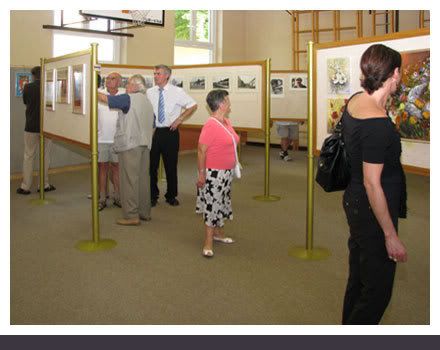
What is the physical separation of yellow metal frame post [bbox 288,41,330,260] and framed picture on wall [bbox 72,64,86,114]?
1.95 metres

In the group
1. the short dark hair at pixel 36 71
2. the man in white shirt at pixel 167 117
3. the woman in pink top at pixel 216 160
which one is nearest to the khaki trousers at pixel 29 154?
the short dark hair at pixel 36 71

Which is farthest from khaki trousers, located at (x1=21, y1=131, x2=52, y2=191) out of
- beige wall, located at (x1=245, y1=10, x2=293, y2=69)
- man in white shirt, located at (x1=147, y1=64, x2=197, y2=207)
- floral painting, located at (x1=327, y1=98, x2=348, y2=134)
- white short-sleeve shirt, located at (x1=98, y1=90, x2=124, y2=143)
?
beige wall, located at (x1=245, y1=10, x2=293, y2=69)

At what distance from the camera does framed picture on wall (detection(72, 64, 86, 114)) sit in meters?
4.18

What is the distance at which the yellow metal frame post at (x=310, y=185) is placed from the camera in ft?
12.4

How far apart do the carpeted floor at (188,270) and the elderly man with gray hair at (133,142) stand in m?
0.29

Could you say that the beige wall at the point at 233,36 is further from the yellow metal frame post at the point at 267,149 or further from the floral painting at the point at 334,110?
the floral painting at the point at 334,110

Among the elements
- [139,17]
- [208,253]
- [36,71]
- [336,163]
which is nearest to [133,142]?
[208,253]

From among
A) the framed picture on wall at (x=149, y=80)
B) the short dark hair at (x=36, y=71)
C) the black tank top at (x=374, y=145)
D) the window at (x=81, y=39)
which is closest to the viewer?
the black tank top at (x=374, y=145)

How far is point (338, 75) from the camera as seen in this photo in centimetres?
354

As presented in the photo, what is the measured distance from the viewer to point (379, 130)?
1821mm

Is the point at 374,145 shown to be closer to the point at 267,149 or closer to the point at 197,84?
the point at 267,149

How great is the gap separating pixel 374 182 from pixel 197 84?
4.98 metres

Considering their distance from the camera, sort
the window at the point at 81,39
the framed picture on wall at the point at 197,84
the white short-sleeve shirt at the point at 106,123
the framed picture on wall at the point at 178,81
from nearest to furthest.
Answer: the white short-sleeve shirt at the point at 106,123, the framed picture on wall at the point at 197,84, the framed picture on wall at the point at 178,81, the window at the point at 81,39

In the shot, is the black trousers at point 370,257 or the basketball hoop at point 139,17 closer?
the black trousers at point 370,257
